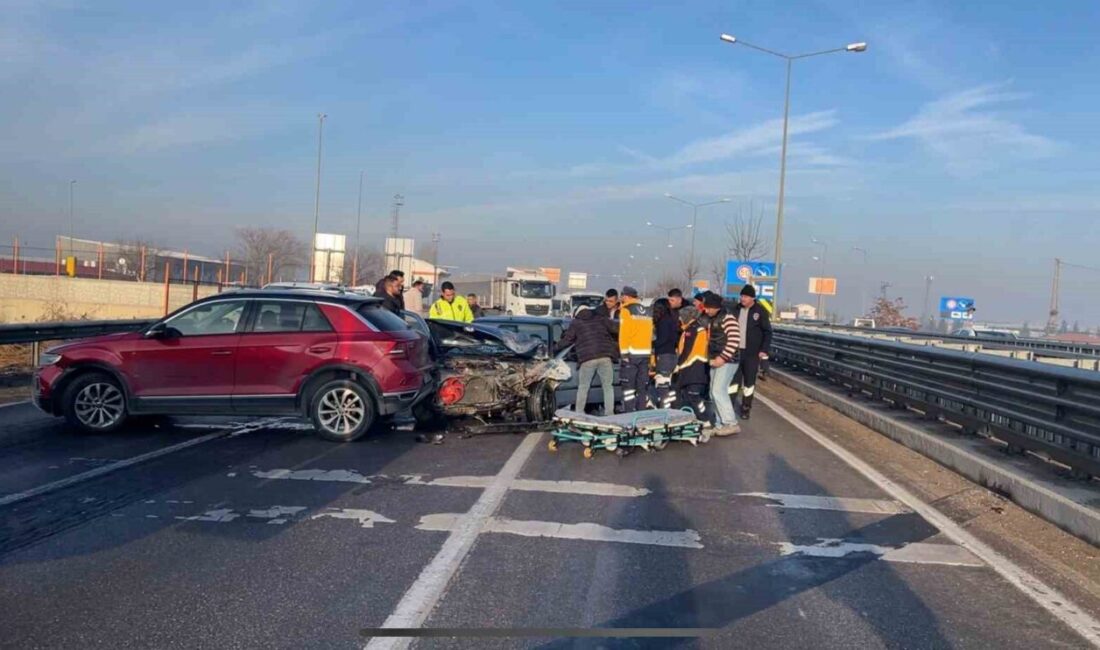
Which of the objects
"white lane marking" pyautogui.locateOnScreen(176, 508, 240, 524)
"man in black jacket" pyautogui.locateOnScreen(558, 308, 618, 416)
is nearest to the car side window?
"white lane marking" pyautogui.locateOnScreen(176, 508, 240, 524)

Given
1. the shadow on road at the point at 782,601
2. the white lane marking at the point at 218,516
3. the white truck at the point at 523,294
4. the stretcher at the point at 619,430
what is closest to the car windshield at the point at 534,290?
the white truck at the point at 523,294

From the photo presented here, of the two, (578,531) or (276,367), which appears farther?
(276,367)

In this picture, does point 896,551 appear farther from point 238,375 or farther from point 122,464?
point 238,375

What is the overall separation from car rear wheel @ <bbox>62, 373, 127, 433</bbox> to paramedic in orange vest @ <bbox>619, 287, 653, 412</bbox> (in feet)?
19.4

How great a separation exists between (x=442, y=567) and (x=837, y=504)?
3.84 m

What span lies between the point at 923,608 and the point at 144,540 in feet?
16.1

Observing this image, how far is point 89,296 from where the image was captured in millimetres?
31297

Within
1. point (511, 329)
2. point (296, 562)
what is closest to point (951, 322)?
point (511, 329)

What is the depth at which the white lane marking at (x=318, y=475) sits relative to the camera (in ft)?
27.3

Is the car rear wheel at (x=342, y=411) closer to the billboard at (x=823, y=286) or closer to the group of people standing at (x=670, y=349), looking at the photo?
the group of people standing at (x=670, y=349)

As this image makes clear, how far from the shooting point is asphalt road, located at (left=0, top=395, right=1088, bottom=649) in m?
4.81

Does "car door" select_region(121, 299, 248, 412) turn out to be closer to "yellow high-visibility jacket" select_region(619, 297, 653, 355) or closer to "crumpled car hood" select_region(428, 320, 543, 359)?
"crumpled car hood" select_region(428, 320, 543, 359)

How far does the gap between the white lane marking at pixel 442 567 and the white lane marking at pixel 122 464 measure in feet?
11.2

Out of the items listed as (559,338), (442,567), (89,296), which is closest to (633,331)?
(559,338)
